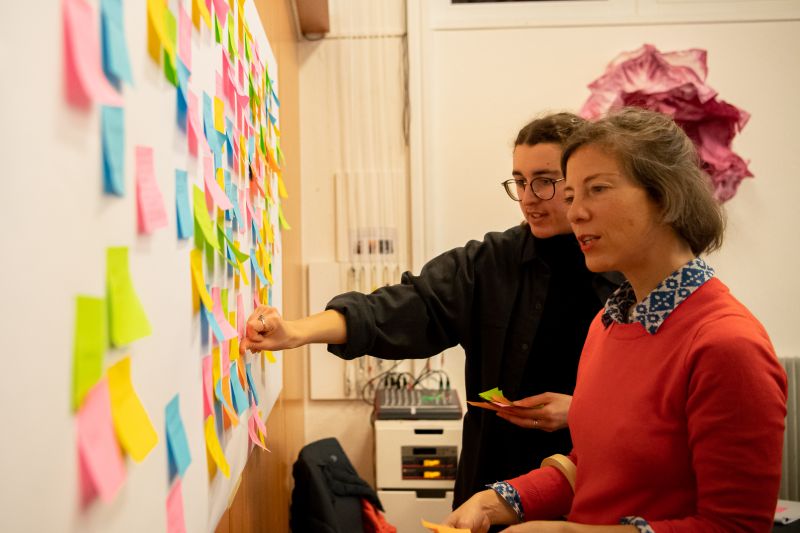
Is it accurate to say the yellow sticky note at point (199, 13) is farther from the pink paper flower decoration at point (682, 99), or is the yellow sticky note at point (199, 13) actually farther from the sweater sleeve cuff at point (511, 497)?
the pink paper flower decoration at point (682, 99)

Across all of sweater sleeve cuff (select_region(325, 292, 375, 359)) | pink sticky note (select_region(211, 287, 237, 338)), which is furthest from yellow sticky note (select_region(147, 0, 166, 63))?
sweater sleeve cuff (select_region(325, 292, 375, 359))

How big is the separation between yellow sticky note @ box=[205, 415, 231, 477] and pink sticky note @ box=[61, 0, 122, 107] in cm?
49

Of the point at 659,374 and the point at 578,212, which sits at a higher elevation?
the point at 578,212

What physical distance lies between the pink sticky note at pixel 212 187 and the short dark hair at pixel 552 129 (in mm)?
770

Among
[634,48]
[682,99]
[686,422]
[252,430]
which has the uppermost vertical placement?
[634,48]

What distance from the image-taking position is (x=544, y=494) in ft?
3.61

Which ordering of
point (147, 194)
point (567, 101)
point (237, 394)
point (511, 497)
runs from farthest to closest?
point (567, 101), point (511, 497), point (237, 394), point (147, 194)

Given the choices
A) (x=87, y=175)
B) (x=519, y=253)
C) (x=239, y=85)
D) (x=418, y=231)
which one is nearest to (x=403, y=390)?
(x=418, y=231)

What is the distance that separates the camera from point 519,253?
1.47 metres

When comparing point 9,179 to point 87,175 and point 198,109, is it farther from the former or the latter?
point 198,109

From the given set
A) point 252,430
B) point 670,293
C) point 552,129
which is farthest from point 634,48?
point 252,430

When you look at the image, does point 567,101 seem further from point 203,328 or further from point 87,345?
point 87,345

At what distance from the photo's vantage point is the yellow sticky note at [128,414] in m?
0.49

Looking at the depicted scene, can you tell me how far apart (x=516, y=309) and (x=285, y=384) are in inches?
35.4
